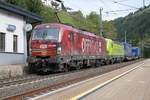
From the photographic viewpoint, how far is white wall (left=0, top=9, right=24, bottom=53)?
12852 millimetres

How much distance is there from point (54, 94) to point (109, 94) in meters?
1.94

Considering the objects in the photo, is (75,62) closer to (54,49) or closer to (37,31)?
(54,49)

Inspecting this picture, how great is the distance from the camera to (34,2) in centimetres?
2030

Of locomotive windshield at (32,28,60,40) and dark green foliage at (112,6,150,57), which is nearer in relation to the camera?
locomotive windshield at (32,28,60,40)

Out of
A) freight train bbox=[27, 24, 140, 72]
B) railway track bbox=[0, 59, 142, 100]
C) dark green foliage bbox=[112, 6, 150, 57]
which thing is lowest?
railway track bbox=[0, 59, 142, 100]

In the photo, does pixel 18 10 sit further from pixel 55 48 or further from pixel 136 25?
pixel 136 25

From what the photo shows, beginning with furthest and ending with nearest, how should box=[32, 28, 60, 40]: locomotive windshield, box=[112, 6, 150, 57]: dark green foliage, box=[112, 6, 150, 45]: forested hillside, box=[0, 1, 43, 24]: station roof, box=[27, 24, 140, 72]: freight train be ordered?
1. box=[112, 6, 150, 45]: forested hillside
2. box=[112, 6, 150, 57]: dark green foliage
3. box=[0, 1, 43, 24]: station roof
4. box=[32, 28, 60, 40]: locomotive windshield
5. box=[27, 24, 140, 72]: freight train

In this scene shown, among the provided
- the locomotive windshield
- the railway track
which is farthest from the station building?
the railway track

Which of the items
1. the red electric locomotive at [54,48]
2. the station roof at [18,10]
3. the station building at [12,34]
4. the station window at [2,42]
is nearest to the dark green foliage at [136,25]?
the station roof at [18,10]

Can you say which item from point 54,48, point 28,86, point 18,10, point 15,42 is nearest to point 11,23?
point 18,10

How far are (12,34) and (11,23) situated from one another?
0.87 m

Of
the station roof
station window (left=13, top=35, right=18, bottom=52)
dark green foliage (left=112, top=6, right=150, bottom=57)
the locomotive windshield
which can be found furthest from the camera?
dark green foliage (left=112, top=6, right=150, bottom=57)

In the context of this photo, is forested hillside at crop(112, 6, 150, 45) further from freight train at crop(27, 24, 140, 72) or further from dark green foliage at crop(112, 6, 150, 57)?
freight train at crop(27, 24, 140, 72)

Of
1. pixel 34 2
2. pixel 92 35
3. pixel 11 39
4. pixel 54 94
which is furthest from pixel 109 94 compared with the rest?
pixel 34 2
